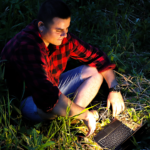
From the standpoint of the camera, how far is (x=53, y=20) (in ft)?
6.17

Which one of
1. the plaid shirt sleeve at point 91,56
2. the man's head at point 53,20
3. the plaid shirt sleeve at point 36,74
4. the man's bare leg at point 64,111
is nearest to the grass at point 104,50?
the man's bare leg at point 64,111

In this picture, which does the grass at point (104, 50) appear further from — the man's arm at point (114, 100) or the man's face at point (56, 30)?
the man's face at point (56, 30)

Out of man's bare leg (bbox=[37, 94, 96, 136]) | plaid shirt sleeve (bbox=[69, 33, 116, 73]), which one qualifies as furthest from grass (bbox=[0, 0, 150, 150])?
plaid shirt sleeve (bbox=[69, 33, 116, 73])

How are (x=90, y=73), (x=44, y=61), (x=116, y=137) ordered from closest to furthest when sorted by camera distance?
(x=44, y=61), (x=116, y=137), (x=90, y=73)

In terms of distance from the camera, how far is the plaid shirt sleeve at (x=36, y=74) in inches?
71.0

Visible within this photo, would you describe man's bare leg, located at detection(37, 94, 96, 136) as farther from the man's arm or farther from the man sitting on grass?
the man's arm

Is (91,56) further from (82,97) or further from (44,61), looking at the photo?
(44,61)

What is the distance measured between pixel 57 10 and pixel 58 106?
88 cm

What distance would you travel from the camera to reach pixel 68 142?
1.98 metres

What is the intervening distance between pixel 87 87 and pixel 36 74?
2.94 feet

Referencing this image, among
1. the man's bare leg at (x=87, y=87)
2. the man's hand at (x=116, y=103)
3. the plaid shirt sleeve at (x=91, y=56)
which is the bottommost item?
the man's hand at (x=116, y=103)

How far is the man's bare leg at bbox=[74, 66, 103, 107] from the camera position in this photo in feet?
7.97

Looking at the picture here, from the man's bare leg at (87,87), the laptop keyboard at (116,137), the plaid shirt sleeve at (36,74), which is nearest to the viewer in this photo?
the plaid shirt sleeve at (36,74)

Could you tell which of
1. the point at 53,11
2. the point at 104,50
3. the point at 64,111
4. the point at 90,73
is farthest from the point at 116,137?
the point at 104,50
